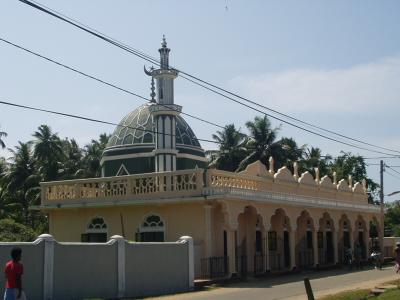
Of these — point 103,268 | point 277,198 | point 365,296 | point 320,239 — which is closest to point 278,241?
point 277,198

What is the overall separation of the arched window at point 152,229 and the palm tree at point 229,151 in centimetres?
2661

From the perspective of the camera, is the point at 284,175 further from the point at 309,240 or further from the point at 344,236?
the point at 344,236

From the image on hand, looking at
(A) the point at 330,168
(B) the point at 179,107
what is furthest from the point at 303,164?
(B) the point at 179,107

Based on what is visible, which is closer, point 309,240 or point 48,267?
point 48,267

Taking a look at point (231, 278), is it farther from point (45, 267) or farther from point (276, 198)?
point (45, 267)

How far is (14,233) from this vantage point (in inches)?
1200

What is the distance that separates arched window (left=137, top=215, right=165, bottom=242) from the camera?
78.0ft

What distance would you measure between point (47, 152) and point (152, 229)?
27.7 meters

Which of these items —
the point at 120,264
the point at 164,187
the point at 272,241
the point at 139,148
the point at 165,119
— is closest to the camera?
the point at 120,264

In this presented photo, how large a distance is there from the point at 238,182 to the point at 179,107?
11.4 meters

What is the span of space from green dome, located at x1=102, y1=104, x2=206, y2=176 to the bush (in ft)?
23.8

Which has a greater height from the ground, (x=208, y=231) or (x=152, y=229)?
(x=152, y=229)

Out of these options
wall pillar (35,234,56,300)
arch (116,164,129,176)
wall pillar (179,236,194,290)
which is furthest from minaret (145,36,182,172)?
wall pillar (35,234,56,300)

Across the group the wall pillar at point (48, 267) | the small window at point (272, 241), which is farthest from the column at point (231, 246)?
the wall pillar at point (48, 267)
